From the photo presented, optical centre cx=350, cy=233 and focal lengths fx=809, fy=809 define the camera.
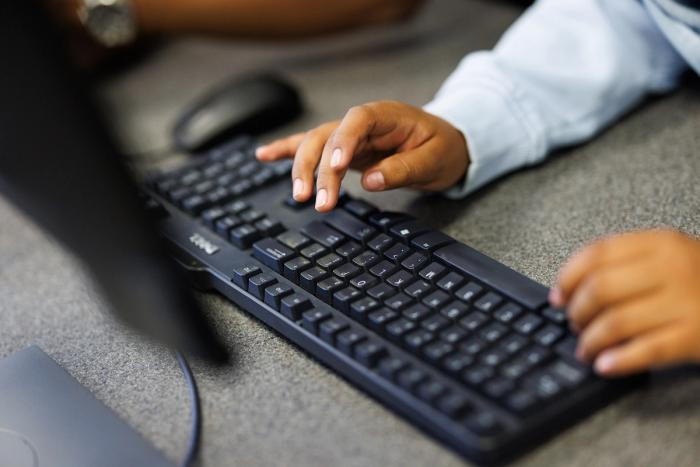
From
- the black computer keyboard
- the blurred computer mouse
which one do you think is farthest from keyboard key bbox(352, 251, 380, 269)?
the blurred computer mouse

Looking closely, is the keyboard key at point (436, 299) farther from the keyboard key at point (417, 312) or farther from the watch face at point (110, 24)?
the watch face at point (110, 24)

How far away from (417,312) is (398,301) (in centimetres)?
2

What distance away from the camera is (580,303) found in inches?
15.0

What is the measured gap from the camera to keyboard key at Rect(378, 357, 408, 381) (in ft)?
1.28

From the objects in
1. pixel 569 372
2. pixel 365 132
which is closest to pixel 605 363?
pixel 569 372

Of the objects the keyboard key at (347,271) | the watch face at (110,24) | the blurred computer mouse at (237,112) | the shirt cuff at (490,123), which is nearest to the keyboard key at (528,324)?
the keyboard key at (347,271)

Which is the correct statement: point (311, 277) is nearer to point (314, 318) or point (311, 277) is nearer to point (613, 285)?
point (314, 318)

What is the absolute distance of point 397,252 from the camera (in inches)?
18.8

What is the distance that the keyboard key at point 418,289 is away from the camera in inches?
17.1

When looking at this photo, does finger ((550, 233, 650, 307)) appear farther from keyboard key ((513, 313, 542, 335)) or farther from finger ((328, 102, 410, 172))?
finger ((328, 102, 410, 172))

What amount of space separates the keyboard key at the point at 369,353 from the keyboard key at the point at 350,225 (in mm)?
101

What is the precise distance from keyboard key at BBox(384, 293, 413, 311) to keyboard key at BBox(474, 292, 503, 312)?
0.12ft

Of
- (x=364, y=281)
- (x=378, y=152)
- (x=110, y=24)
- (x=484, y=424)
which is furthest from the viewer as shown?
(x=110, y=24)

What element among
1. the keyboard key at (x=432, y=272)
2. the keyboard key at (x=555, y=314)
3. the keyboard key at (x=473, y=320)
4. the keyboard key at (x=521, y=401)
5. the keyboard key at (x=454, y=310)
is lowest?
the keyboard key at (x=521, y=401)
